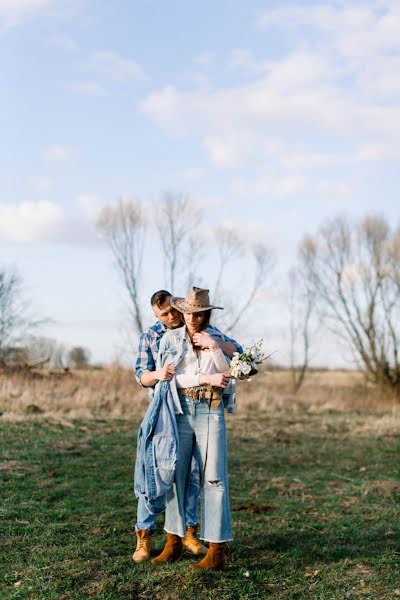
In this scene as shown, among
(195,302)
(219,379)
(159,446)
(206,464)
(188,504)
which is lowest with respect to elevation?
(188,504)

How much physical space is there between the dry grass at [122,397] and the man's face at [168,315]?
8.39 meters

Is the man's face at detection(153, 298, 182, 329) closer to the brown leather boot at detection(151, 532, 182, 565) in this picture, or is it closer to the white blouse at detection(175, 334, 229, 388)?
the white blouse at detection(175, 334, 229, 388)

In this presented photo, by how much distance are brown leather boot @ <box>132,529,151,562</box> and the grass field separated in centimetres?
8

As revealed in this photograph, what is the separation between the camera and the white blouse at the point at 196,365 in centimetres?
453

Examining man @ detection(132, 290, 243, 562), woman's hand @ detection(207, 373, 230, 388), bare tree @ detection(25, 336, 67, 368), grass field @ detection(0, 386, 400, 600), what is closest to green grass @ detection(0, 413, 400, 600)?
grass field @ detection(0, 386, 400, 600)

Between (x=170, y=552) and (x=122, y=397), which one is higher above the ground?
(x=122, y=397)

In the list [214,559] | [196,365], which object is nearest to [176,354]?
[196,365]

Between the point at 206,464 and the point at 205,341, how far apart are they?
90 cm

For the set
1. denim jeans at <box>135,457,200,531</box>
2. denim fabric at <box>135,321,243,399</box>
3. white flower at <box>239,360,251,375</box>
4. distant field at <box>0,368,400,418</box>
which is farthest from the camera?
distant field at <box>0,368,400,418</box>

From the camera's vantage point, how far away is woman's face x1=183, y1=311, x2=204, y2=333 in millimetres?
4562

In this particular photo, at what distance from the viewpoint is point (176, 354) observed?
15.2ft

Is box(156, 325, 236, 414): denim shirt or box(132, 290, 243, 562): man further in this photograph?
box(132, 290, 243, 562): man

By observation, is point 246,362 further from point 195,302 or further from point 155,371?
point 155,371

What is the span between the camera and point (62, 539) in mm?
5574
